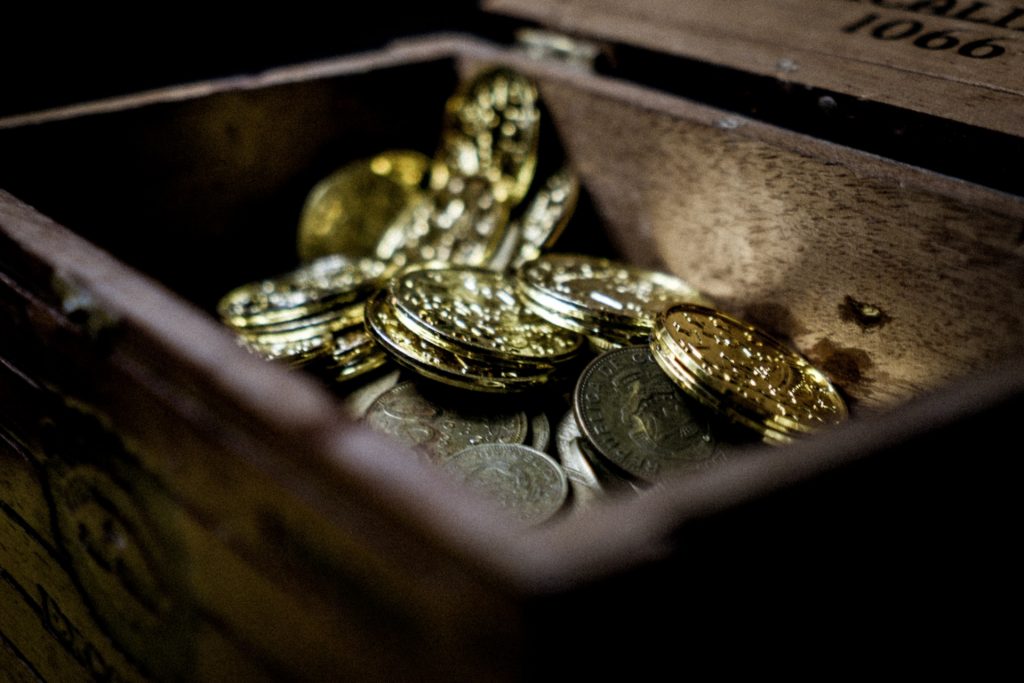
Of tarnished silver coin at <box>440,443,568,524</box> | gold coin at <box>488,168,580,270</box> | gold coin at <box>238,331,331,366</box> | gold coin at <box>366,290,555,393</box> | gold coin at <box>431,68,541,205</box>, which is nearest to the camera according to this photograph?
tarnished silver coin at <box>440,443,568,524</box>

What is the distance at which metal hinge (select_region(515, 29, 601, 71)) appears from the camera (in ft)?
5.60

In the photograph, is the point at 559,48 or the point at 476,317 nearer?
the point at 476,317

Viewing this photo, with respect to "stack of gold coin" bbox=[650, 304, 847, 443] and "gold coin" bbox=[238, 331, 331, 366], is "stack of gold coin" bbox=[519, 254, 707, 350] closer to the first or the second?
"stack of gold coin" bbox=[650, 304, 847, 443]

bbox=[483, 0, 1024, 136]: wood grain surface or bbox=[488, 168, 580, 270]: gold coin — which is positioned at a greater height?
bbox=[483, 0, 1024, 136]: wood grain surface

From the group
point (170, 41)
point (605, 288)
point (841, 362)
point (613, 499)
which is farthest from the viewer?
point (170, 41)

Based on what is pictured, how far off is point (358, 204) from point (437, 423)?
801mm

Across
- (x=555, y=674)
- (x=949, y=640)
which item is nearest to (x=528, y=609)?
(x=555, y=674)

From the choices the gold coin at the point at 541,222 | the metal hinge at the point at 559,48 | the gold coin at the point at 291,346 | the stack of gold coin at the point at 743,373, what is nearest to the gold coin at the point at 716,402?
the stack of gold coin at the point at 743,373

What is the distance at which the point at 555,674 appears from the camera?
19.6 inches

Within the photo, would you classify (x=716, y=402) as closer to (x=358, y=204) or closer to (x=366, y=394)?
(x=366, y=394)

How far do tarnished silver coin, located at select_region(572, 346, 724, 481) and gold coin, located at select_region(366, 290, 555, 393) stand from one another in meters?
0.10

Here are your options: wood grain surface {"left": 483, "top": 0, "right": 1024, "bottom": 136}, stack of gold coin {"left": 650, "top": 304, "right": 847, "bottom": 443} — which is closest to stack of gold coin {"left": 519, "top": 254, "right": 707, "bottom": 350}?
stack of gold coin {"left": 650, "top": 304, "right": 847, "bottom": 443}

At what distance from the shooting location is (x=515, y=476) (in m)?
1.11

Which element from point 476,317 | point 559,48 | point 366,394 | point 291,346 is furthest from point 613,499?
point 559,48
